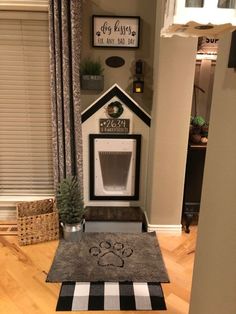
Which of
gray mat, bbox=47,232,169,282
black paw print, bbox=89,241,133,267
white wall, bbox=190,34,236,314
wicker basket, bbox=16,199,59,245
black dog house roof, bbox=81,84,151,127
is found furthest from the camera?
black dog house roof, bbox=81,84,151,127

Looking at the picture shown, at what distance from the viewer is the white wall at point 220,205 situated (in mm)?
874

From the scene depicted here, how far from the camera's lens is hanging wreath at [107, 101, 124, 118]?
2.59m

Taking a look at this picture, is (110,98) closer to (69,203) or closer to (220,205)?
(69,203)

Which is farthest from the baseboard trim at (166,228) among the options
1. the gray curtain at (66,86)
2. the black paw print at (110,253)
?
the gray curtain at (66,86)

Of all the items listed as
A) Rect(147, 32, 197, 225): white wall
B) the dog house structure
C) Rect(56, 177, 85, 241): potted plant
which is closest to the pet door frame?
the dog house structure

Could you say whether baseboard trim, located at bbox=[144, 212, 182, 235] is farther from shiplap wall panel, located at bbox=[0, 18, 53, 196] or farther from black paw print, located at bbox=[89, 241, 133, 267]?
shiplap wall panel, located at bbox=[0, 18, 53, 196]

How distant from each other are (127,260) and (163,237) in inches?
19.7

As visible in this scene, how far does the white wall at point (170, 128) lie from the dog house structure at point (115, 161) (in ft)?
0.52

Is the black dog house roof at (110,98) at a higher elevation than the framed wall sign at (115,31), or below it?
below

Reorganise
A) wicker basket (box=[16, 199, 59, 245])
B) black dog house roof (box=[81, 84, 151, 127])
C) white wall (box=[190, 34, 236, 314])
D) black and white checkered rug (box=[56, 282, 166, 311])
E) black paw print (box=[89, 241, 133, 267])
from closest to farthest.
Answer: white wall (box=[190, 34, 236, 314])
black and white checkered rug (box=[56, 282, 166, 311])
black paw print (box=[89, 241, 133, 267])
wicker basket (box=[16, 199, 59, 245])
black dog house roof (box=[81, 84, 151, 127])

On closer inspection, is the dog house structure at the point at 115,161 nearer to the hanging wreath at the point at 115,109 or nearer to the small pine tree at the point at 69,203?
the hanging wreath at the point at 115,109

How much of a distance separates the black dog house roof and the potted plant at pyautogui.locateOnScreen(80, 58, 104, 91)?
108 mm

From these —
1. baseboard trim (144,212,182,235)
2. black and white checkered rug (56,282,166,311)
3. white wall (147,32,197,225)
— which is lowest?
baseboard trim (144,212,182,235)

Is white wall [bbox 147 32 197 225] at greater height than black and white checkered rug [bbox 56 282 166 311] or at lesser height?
greater
